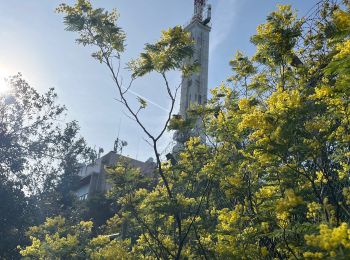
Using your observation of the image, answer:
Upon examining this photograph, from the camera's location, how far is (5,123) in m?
22.2

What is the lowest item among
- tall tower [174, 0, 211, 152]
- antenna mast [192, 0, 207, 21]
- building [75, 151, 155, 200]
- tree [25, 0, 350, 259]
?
tree [25, 0, 350, 259]

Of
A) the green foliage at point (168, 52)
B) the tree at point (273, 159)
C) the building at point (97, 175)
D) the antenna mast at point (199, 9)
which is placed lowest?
the tree at point (273, 159)

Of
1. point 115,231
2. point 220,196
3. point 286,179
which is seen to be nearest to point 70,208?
point 115,231

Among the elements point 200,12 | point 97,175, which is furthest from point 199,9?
point 97,175

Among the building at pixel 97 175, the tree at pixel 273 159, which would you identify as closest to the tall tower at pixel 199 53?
the building at pixel 97 175

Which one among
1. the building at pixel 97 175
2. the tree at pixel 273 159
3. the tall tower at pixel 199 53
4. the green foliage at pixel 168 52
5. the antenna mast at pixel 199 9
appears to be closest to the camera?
the tree at pixel 273 159

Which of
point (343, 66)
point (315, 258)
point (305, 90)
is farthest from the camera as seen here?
point (305, 90)

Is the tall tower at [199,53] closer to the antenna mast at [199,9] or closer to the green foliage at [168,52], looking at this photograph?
the antenna mast at [199,9]

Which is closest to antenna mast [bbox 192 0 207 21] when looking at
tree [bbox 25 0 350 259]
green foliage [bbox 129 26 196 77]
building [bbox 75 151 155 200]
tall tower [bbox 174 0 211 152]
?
tall tower [bbox 174 0 211 152]

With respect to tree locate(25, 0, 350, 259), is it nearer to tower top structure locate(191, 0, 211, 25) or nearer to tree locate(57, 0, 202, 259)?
tree locate(57, 0, 202, 259)

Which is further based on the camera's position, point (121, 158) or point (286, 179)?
point (121, 158)

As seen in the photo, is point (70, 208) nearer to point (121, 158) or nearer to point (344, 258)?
point (121, 158)

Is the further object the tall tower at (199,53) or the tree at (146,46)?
the tall tower at (199,53)

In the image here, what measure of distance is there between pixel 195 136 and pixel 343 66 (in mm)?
6228
